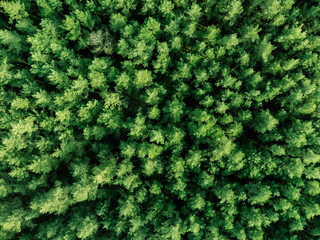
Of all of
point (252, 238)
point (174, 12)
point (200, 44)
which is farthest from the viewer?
point (174, 12)

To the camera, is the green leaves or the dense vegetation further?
the dense vegetation

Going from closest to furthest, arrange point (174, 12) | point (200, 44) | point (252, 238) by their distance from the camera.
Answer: point (252, 238)
point (200, 44)
point (174, 12)

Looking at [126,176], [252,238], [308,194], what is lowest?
[252,238]

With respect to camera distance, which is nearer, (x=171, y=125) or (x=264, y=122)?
(x=264, y=122)

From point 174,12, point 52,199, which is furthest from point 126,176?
point 174,12

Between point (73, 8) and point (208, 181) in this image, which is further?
point (73, 8)

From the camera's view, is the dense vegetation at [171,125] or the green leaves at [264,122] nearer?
the green leaves at [264,122]

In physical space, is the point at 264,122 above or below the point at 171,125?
above

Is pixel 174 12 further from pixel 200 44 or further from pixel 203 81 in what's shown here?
pixel 203 81
